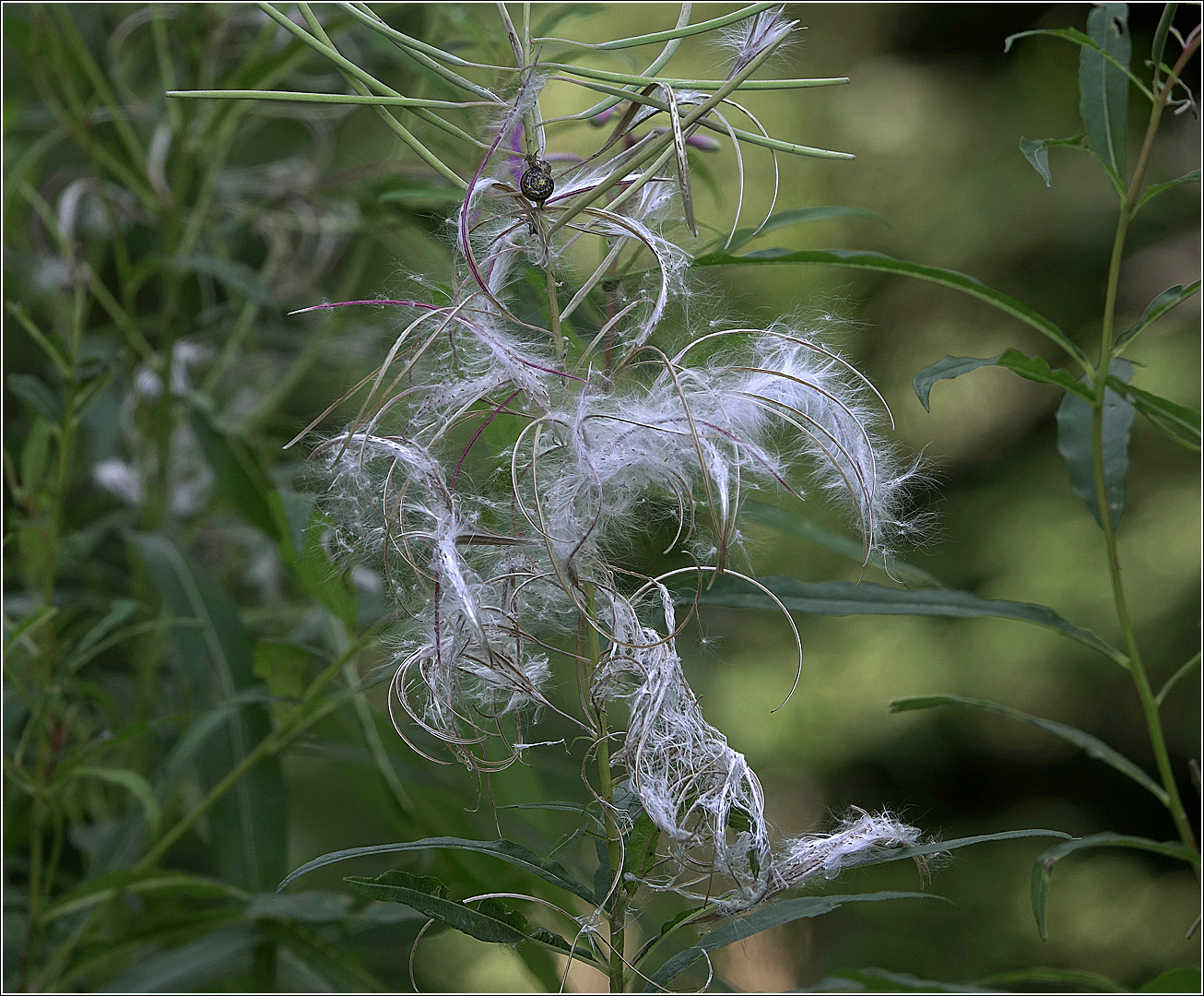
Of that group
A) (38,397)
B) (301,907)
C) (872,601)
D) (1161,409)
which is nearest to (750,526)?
(872,601)

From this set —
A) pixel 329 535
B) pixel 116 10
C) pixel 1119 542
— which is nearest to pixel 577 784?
pixel 329 535

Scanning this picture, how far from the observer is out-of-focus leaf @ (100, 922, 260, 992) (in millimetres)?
587

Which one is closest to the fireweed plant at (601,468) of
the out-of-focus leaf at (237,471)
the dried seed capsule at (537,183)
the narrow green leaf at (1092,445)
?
the dried seed capsule at (537,183)

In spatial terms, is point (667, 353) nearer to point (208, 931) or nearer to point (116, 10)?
point (208, 931)

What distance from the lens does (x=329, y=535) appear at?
328mm

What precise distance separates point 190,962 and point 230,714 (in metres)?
0.15

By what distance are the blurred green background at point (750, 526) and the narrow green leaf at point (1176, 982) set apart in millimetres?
183

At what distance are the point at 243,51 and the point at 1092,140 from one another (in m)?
0.77

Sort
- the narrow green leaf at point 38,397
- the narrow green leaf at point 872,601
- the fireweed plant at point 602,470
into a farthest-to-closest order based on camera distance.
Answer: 1. the narrow green leaf at point 38,397
2. the narrow green leaf at point 872,601
3. the fireweed plant at point 602,470

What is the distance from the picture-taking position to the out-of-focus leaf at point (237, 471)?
646 millimetres

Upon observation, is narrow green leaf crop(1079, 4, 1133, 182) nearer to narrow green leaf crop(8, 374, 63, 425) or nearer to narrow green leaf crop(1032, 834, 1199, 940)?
narrow green leaf crop(1032, 834, 1199, 940)

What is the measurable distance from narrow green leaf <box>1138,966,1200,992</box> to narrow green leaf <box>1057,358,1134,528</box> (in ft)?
0.69

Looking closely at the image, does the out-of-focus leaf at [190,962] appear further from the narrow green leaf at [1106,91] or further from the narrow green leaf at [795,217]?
the narrow green leaf at [1106,91]

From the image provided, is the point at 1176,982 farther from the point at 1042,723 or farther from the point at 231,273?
the point at 231,273
